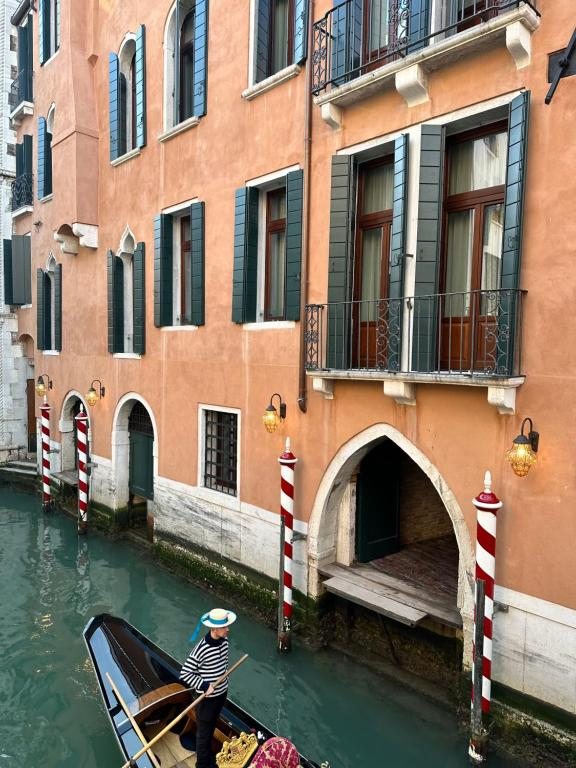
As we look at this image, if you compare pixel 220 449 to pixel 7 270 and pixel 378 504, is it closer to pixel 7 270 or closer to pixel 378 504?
pixel 378 504

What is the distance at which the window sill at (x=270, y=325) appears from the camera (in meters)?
6.77

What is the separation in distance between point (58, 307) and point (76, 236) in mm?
2068

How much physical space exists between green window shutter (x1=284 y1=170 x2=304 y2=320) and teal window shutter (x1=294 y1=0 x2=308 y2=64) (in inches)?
49.4

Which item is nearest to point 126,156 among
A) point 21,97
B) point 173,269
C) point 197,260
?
point 173,269

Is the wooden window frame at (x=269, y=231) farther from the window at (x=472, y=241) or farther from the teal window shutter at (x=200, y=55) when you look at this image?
the window at (x=472, y=241)

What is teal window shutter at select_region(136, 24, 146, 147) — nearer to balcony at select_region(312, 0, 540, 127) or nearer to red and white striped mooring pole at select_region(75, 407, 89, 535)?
balcony at select_region(312, 0, 540, 127)

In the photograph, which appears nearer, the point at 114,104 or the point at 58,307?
the point at 114,104

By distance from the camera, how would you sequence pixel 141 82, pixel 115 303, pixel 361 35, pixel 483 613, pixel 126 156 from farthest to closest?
pixel 115 303 → pixel 126 156 → pixel 141 82 → pixel 361 35 → pixel 483 613

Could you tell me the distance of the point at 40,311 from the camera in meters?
13.6

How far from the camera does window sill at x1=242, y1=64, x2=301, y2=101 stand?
6.46 metres

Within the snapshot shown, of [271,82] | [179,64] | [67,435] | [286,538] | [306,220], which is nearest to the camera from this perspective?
[306,220]

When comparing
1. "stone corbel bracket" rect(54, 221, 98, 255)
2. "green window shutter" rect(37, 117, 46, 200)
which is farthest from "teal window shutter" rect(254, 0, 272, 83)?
"green window shutter" rect(37, 117, 46, 200)

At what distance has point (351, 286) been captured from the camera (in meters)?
6.10

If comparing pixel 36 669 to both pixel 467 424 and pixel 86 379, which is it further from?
pixel 86 379
